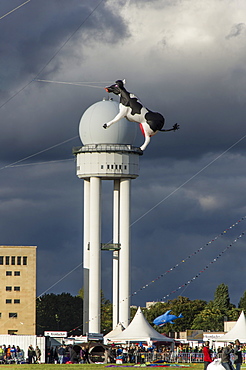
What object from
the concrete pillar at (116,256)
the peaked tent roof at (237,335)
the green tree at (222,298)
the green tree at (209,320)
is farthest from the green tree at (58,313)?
the peaked tent roof at (237,335)

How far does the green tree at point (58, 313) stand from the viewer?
6560 inches

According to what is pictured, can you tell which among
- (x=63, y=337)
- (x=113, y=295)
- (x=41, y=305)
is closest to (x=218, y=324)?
(x=41, y=305)

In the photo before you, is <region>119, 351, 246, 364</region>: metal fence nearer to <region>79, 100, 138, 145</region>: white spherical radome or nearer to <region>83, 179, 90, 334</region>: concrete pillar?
<region>83, 179, 90, 334</region>: concrete pillar

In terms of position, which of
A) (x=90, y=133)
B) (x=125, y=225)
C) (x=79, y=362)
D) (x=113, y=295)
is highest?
(x=90, y=133)

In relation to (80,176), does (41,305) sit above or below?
below

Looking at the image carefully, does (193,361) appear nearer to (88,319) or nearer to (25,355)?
(25,355)

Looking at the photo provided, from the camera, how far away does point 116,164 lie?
12488 cm

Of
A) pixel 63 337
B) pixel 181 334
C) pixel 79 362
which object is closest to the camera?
pixel 79 362

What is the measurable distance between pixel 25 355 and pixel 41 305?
85335 millimetres

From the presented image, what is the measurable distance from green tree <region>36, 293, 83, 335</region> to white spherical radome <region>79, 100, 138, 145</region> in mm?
49332

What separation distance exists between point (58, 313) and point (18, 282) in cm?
4114

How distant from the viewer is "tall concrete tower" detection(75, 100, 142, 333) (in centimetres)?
12425

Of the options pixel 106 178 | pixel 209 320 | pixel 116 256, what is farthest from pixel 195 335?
pixel 209 320

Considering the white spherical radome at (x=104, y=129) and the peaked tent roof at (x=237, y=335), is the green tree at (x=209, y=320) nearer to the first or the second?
the white spherical radome at (x=104, y=129)
